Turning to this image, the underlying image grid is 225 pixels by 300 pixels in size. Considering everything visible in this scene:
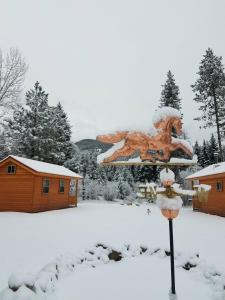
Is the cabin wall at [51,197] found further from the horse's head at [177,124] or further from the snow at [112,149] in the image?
the horse's head at [177,124]

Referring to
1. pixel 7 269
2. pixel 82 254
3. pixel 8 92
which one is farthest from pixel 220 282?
pixel 8 92

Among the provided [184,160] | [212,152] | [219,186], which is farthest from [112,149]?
[212,152]

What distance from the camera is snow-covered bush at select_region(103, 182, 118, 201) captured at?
99.9ft

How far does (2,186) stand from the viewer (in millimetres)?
17250

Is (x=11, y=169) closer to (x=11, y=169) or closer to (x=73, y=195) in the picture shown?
(x=11, y=169)

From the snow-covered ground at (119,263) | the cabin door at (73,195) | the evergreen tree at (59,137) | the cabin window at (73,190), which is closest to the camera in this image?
the snow-covered ground at (119,263)

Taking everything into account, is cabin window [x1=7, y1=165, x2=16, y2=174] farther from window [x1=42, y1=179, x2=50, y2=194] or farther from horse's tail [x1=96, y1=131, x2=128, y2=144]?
horse's tail [x1=96, y1=131, x2=128, y2=144]

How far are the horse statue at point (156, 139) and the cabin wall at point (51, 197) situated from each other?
16217 millimetres

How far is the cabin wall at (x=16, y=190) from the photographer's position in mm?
16703

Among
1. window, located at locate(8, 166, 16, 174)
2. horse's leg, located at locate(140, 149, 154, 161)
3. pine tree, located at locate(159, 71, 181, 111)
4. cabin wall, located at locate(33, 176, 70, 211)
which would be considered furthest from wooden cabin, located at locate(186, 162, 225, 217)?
horse's leg, located at locate(140, 149, 154, 161)

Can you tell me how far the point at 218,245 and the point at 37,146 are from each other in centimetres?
2440

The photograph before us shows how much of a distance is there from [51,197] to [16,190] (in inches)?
117

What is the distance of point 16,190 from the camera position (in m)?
16.9

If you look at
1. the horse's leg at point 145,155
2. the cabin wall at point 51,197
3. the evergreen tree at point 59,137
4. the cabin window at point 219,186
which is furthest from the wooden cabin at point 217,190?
the evergreen tree at point 59,137
